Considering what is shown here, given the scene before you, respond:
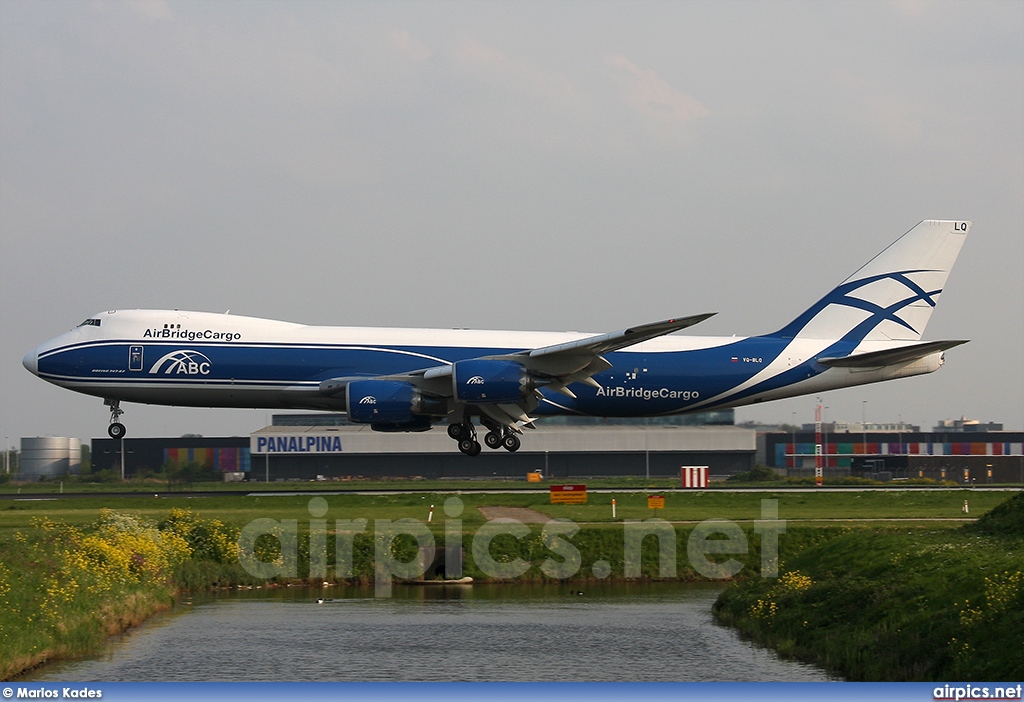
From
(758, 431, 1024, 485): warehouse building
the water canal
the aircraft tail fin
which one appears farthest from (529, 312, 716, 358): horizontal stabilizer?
(758, 431, 1024, 485): warehouse building

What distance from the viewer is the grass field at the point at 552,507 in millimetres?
51375

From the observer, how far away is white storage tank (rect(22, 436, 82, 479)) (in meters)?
97.1

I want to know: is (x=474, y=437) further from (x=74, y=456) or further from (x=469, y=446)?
(x=74, y=456)

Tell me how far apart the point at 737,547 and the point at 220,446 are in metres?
66.6

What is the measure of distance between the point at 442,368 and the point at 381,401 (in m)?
2.59

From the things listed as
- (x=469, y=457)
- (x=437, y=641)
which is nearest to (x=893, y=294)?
(x=437, y=641)

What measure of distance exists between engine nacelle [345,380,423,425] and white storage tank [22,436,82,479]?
58.7 metres

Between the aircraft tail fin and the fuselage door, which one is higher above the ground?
the aircraft tail fin

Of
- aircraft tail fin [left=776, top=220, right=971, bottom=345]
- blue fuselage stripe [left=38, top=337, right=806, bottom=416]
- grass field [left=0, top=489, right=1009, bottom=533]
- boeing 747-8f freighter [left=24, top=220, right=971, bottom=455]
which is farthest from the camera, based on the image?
aircraft tail fin [left=776, top=220, right=971, bottom=345]

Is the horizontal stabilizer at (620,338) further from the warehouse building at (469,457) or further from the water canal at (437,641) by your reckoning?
the warehouse building at (469,457)

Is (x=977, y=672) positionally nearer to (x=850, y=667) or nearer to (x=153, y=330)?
(x=850, y=667)

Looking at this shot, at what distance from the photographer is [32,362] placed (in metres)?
47.3

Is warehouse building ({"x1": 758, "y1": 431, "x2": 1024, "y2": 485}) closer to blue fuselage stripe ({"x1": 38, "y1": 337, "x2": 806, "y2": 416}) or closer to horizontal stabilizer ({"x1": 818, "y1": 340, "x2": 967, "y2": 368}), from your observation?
horizontal stabilizer ({"x1": 818, "y1": 340, "x2": 967, "y2": 368})

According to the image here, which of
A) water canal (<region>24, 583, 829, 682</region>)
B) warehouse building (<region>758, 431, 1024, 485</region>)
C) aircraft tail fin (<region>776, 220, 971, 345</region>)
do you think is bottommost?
water canal (<region>24, 583, 829, 682</region>)
